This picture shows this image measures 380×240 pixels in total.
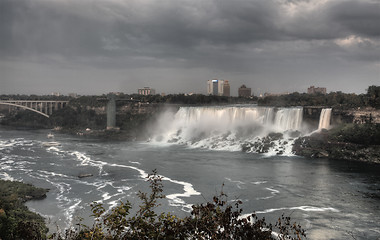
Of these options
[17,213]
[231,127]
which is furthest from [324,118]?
[17,213]

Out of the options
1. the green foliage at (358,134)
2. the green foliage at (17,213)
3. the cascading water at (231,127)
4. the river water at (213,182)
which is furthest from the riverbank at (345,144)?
the green foliage at (17,213)

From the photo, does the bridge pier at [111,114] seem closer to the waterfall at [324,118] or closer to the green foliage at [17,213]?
the waterfall at [324,118]

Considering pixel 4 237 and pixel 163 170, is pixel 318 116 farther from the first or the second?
pixel 4 237

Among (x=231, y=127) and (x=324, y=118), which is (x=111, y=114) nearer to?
(x=231, y=127)

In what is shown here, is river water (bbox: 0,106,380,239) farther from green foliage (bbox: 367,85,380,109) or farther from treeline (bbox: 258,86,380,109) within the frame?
treeline (bbox: 258,86,380,109)

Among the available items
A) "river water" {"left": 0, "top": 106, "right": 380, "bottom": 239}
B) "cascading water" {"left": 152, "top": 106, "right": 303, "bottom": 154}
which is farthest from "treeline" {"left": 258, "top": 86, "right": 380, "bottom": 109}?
"river water" {"left": 0, "top": 106, "right": 380, "bottom": 239}

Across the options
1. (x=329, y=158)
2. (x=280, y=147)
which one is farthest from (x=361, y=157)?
(x=280, y=147)
